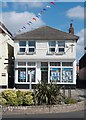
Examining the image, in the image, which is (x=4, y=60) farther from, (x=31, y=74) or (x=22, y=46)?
(x=31, y=74)

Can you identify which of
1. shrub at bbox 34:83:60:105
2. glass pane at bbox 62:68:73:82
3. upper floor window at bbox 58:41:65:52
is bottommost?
shrub at bbox 34:83:60:105

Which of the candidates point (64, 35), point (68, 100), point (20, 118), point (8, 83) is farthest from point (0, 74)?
point (20, 118)

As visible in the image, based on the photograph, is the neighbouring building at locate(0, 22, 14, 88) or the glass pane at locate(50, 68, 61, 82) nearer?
the glass pane at locate(50, 68, 61, 82)

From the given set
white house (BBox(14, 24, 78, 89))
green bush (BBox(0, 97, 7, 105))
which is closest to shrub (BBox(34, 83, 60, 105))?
green bush (BBox(0, 97, 7, 105))

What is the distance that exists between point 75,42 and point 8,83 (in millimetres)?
10272

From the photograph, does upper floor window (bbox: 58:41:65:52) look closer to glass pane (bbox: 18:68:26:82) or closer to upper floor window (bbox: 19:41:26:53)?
upper floor window (bbox: 19:41:26:53)

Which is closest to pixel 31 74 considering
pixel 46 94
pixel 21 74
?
pixel 21 74

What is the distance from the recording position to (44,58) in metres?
36.5

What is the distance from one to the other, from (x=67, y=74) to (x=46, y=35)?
17.6 feet

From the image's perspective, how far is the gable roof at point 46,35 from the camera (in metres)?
36.6

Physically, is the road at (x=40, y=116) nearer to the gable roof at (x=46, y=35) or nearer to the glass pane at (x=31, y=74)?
the glass pane at (x=31, y=74)

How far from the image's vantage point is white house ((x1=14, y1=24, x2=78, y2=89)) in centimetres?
3622

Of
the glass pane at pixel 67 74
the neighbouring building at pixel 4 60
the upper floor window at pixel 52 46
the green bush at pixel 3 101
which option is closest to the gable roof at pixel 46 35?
the upper floor window at pixel 52 46

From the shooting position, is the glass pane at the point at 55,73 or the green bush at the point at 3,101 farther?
the glass pane at the point at 55,73
